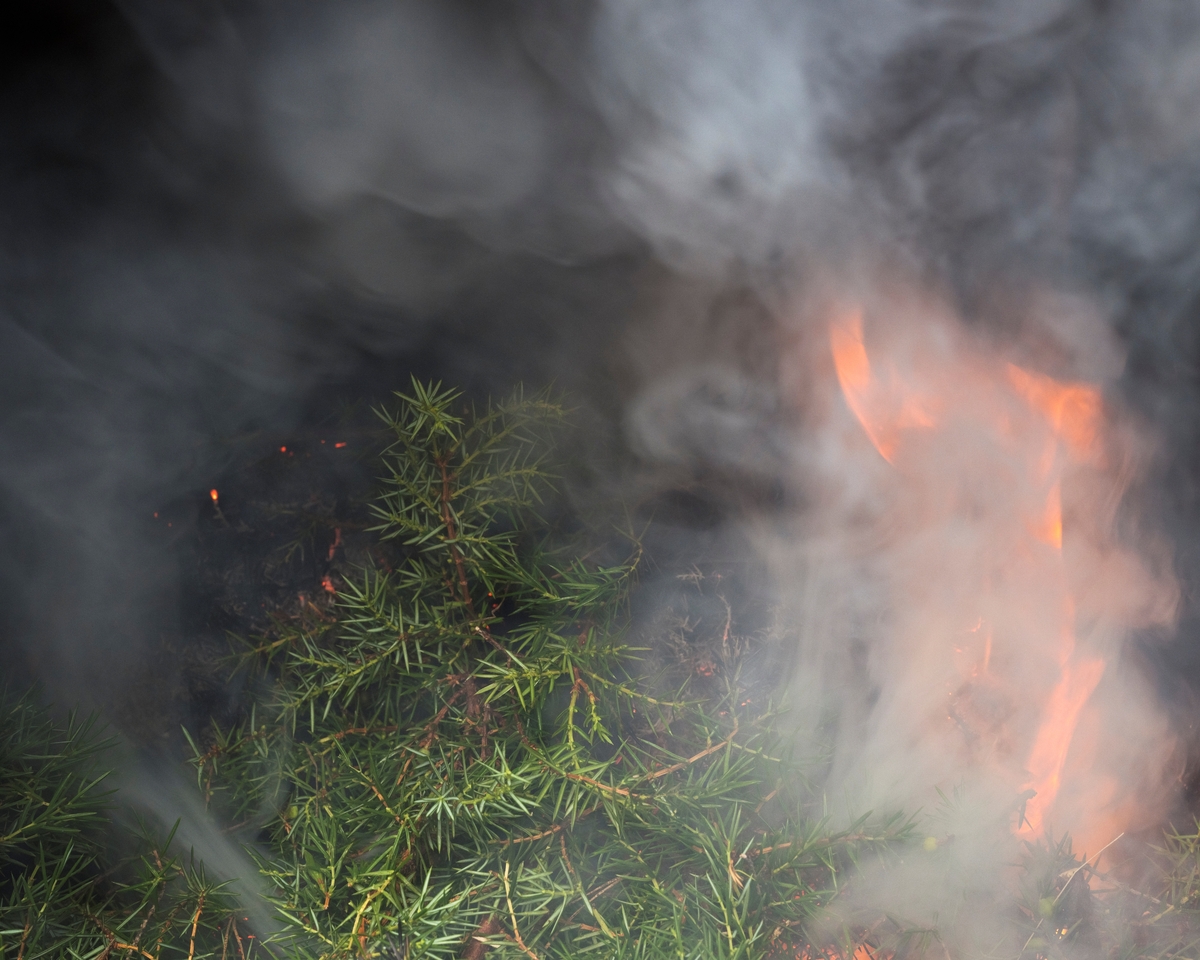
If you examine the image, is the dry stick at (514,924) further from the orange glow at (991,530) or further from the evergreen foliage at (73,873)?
the orange glow at (991,530)

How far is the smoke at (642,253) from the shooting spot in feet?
2.52

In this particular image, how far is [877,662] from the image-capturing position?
86 centimetres

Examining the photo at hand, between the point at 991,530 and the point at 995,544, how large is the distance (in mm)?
15

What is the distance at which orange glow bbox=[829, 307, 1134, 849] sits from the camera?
0.83m

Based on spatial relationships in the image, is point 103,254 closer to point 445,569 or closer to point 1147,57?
point 445,569

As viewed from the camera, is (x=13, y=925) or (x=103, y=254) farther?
(x=103, y=254)

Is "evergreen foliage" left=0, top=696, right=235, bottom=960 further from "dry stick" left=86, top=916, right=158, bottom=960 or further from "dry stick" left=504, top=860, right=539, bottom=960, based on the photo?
"dry stick" left=504, top=860, right=539, bottom=960

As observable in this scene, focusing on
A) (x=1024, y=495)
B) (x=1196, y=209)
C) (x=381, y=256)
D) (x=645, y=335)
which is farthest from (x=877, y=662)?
(x=381, y=256)

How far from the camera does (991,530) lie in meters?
0.84

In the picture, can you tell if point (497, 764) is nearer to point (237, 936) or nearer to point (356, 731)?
point (356, 731)

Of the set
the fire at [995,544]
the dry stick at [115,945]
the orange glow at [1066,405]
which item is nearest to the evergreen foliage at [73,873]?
the dry stick at [115,945]

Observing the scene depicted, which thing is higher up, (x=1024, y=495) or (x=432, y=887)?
(x=1024, y=495)

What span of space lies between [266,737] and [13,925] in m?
0.25

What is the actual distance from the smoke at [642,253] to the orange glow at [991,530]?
0.01m
